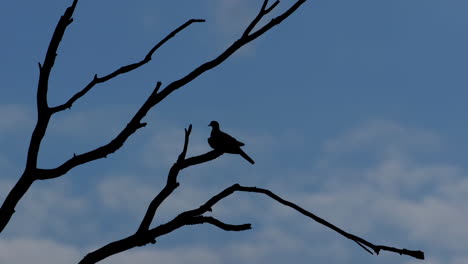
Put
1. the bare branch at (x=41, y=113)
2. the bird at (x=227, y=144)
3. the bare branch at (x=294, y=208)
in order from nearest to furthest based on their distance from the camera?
the bare branch at (x=294, y=208), the bare branch at (x=41, y=113), the bird at (x=227, y=144)

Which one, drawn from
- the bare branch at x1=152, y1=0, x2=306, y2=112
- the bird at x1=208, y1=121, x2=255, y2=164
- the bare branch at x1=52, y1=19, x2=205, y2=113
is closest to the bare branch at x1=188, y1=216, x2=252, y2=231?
the bird at x1=208, y1=121, x2=255, y2=164

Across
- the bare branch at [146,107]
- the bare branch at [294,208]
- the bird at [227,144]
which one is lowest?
the bare branch at [294,208]

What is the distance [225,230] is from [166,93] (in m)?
1.23

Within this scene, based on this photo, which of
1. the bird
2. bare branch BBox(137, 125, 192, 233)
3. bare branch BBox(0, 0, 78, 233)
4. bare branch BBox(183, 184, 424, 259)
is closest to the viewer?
bare branch BBox(183, 184, 424, 259)

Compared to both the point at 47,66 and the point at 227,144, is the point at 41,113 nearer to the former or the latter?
the point at 47,66

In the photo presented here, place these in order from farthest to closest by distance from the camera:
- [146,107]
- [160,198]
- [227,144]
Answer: [227,144], [160,198], [146,107]

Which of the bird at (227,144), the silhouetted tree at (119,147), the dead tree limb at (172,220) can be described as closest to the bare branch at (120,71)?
the silhouetted tree at (119,147)

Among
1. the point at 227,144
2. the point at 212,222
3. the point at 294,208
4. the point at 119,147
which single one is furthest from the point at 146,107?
the point at 227,144

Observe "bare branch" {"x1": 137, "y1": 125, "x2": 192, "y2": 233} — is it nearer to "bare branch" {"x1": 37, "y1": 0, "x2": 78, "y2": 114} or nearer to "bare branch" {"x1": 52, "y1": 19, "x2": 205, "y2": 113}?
"bare branch" {"x1": 52, "y1": 19, "x2": 205, "y2": 113}

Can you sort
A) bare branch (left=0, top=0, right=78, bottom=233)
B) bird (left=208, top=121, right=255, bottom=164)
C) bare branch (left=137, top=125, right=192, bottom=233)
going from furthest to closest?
bird (left=208, top=121, right=255, bottom=164)
bare branch (left=137, top=125, right=192, bottom=233)
bare branch (left=0, top=0, right=78, bottom=233)

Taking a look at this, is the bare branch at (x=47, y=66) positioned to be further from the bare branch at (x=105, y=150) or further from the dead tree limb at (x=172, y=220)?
the dead tree limb at (x=172, y=220)

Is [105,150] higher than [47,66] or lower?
lower

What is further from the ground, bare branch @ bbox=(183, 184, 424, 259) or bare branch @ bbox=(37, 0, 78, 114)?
bare branch @ bbox=(37, 0, 78, 114)

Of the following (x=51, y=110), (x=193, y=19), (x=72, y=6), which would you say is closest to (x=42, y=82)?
(x=51, y=110)
